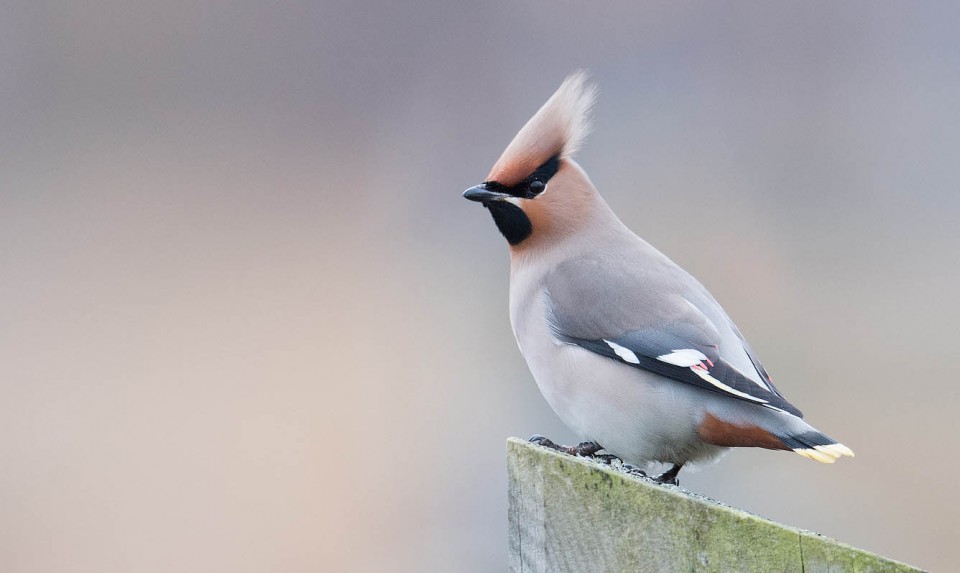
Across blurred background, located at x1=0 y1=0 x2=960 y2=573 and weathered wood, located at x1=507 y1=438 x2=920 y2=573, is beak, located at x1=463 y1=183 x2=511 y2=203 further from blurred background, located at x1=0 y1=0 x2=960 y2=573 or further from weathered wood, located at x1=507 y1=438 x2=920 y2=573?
blurred background, located at x1=0 y1=0 x2=960 y2=573

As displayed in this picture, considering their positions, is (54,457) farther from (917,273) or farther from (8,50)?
(917,273)

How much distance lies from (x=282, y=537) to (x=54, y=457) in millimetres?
1164

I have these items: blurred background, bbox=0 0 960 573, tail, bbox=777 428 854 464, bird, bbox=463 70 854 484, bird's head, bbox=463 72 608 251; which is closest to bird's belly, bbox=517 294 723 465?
bird, bbox=463 70 854 484

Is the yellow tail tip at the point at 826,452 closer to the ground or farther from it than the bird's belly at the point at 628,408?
closer to the ground

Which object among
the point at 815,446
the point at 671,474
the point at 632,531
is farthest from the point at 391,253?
the point at 632,531

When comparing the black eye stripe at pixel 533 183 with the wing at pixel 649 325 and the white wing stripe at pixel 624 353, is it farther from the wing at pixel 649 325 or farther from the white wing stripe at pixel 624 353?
the white wing stripe at pixel 624 353

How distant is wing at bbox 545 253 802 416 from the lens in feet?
9.66

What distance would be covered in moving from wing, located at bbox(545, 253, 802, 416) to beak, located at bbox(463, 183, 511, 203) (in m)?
0.27

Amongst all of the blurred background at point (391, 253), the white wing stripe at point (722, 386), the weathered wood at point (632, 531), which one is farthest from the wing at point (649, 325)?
the blurred background at point (391, 253)

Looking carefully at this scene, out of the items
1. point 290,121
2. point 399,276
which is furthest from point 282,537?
point 290,121

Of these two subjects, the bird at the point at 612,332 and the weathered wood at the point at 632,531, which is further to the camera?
the bird at the point at 612,332

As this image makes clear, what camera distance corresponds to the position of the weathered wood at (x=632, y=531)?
1712 mm

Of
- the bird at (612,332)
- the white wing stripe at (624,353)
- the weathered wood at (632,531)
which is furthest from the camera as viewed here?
the white wing stripe at (624,353)

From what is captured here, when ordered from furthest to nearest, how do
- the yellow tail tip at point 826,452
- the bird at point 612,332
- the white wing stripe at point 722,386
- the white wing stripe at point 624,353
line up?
the white wing stripe at point 624,353, the bird at point 612,332, the white wing stripe at point 722,386, the yellow tail tip at point 826,452
